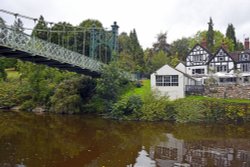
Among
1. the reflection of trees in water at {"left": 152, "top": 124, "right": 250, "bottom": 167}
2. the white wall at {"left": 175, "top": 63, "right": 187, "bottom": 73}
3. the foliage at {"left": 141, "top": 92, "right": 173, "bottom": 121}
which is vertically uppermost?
the white wall at {"left": 175, "top": 63, "right": 187, "bottom": 73}

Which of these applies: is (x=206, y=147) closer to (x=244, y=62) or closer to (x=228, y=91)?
(x=228, y=91)

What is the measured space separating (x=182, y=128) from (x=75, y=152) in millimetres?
13963

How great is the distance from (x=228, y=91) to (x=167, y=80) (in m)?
7.88

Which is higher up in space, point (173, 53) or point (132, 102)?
point (173, 53)

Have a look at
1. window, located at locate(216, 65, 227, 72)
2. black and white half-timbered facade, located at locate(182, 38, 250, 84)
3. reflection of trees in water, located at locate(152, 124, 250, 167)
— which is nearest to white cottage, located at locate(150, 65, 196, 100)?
black and white half-timbered facade, located at locate(182, 38, 250, 84)

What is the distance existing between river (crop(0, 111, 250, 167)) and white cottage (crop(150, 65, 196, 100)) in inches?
335

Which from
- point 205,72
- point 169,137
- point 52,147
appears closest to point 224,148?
point 169,137

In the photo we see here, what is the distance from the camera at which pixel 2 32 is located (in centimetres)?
2280

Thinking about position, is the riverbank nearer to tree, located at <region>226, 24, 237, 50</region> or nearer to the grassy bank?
the grassy bank

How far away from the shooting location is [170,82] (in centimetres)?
4131

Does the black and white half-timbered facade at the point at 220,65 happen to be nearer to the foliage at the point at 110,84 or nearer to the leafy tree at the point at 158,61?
the leafy tree at the point at 158,61

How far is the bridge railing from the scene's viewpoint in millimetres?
23298

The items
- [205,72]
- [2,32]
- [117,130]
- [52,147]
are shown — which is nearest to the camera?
[52,147]

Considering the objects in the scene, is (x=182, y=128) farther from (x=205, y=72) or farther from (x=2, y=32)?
(x=205, y=72)
